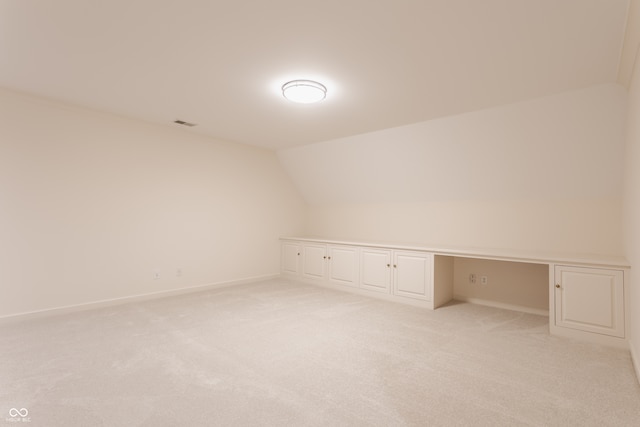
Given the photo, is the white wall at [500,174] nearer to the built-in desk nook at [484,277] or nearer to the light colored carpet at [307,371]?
the built-in desk nook at [484,277]

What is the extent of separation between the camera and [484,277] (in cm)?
430

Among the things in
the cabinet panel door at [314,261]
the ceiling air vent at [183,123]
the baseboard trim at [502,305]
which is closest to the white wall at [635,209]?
the baseboard trim at [502,305]

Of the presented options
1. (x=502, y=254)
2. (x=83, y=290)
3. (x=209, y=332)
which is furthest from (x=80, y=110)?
(x=502, y=254)

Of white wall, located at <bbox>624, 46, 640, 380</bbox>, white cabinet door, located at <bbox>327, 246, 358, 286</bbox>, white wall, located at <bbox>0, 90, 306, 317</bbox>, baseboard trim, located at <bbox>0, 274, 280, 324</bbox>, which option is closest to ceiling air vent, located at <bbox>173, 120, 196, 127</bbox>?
white wall, located at <bbox>0, 90, 306, 317</bbox>

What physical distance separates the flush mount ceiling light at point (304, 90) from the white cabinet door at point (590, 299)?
293cm

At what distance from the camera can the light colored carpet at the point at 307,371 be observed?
1844mm

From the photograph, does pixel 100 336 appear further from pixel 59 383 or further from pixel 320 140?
pixel 320 140

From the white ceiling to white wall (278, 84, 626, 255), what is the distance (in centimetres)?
34

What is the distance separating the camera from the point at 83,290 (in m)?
3.82

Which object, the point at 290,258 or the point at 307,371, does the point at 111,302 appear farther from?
the point at 307,371

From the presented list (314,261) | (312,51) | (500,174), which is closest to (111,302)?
(314,261)

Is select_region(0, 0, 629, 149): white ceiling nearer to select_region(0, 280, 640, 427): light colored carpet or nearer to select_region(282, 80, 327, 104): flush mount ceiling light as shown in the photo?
select_region(282, 80, 327, 104): flush mount ceiling light

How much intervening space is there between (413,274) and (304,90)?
107 inches

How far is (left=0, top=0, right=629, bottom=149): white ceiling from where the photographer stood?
1.94m
